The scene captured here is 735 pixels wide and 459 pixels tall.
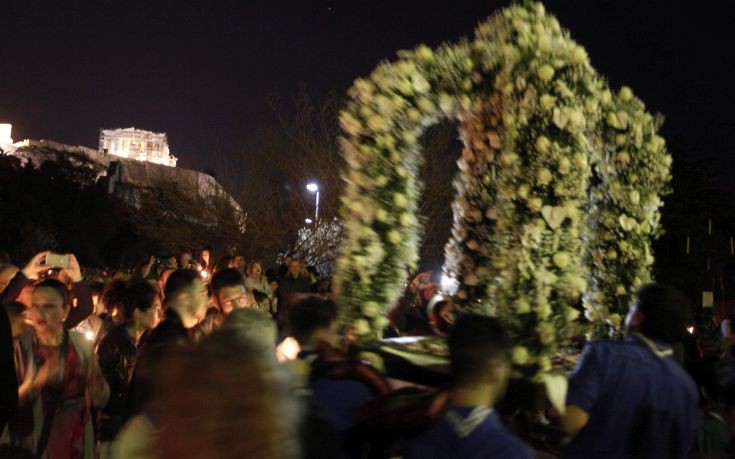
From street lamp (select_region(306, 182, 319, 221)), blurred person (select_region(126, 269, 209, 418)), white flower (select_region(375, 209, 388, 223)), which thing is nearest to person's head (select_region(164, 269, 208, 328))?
blurred person (select_region(126, 269, 209, 418))

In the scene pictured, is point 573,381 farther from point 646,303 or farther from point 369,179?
point 369,179

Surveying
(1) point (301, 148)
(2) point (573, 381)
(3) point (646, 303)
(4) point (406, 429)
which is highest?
(1) point (301, 148)

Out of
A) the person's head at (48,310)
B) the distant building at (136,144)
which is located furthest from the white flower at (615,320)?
the distant building at (136,144)

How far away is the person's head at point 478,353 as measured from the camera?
2.75 metres

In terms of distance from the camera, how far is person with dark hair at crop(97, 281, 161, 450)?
5008mm

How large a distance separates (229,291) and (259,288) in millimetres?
5508

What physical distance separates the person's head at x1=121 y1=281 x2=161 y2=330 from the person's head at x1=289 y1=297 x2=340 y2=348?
2209 mm

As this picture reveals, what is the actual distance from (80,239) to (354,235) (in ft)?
121

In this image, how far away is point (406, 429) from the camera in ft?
10.9

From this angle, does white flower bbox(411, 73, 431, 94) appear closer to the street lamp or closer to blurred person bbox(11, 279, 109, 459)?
blurred person bbox(11, 279, 109, 459)

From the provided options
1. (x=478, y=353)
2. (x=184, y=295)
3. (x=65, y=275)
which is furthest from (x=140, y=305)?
(x=478, y=353)

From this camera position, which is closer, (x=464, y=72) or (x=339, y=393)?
(x=339, y=393)

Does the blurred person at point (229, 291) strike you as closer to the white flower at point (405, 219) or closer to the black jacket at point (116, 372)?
the black jacket at point (116, 372)

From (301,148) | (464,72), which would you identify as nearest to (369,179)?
(464,72)
